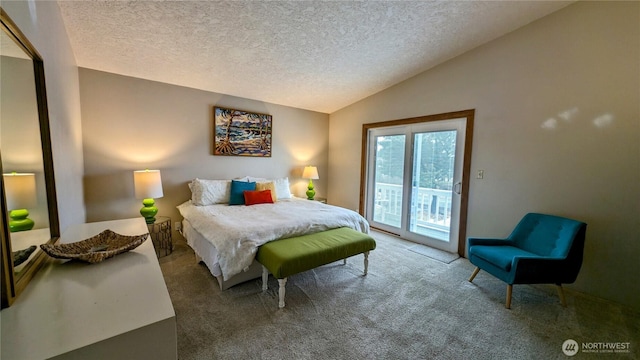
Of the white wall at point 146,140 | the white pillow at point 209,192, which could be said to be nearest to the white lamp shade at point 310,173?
the white wall at point 146,140

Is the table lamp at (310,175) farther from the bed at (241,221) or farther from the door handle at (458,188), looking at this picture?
the door handle at (458,188)

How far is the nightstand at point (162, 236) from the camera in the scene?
10.2 feet

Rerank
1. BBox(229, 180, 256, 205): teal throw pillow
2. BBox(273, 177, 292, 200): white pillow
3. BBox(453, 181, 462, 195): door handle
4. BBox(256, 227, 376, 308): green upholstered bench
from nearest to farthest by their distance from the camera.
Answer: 1. BBox(256, 227, 376, 308): green upholstered bench
2. BBox(453, 181, 462, 195): door handle
3. BBox(229, 180, 256, 205): teal throw pillow
4. BBox(273, 177, 292, 200): white pillow

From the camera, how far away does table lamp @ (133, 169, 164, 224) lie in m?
2.86

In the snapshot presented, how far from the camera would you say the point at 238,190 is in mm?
3518

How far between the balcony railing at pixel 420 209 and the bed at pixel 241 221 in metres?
1.15

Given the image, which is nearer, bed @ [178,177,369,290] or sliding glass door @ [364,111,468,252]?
bed @ [178,177,369,290]

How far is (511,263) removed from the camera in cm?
210

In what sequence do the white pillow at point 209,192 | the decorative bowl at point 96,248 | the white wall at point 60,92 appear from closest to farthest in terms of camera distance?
the decorative bowl at point 96,248 < the white wall at point 60,92 < the white pillow at point 209,192

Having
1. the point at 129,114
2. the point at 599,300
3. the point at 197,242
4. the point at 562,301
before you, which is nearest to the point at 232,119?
the point at 129,114

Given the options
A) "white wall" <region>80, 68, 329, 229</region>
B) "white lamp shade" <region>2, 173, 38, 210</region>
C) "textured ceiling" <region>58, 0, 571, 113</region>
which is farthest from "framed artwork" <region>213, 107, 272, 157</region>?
"white lamp shade" <region>2, 173, 38, 210</region>

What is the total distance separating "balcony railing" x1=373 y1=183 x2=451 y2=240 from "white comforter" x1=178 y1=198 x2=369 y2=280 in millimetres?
1166

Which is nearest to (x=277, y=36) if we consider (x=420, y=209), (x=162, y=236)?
(x=162, y=236)

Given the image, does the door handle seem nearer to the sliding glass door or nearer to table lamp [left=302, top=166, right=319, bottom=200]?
the sliding glass door
